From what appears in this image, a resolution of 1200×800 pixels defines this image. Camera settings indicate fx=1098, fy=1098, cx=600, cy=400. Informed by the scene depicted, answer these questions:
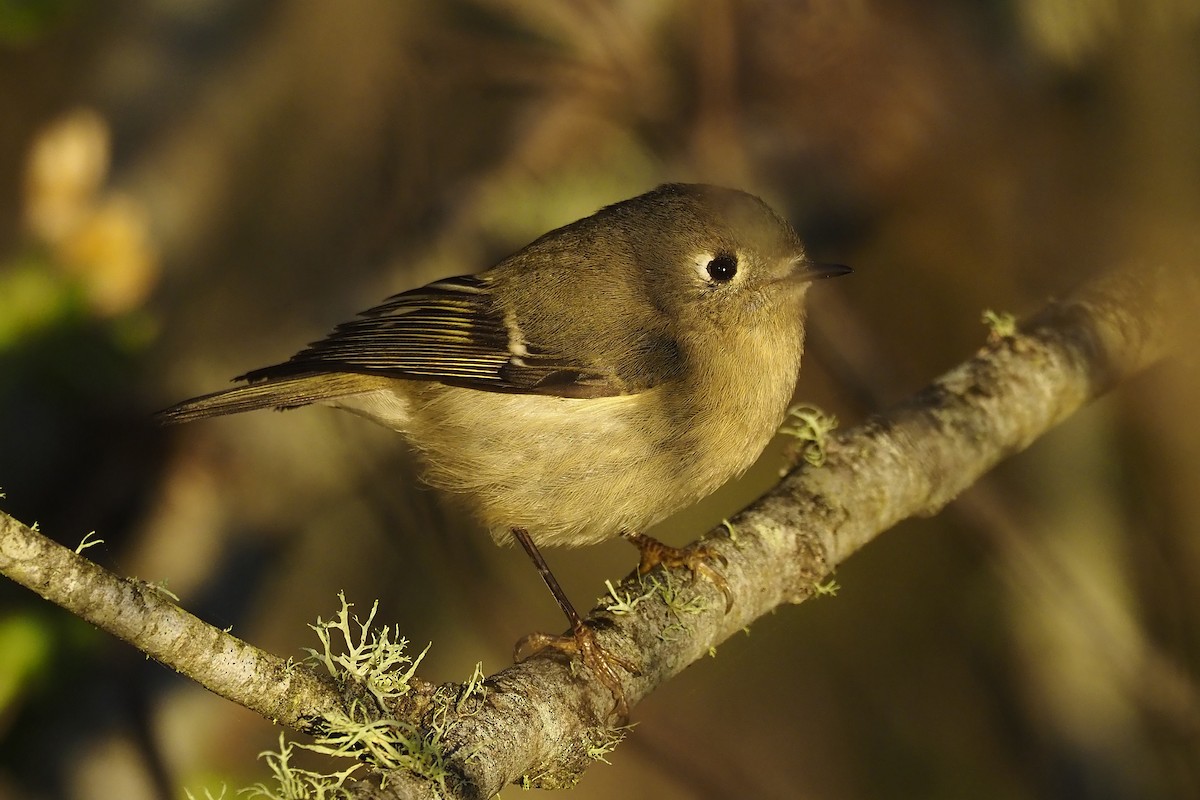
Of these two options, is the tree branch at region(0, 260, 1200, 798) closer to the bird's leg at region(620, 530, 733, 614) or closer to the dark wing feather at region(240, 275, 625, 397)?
the bird's leg at region(620, 530, 733, 614)

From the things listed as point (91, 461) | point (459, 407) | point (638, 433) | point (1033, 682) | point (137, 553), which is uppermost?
point (91, 461)

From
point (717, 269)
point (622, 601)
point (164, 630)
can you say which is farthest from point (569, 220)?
point (164, 630)

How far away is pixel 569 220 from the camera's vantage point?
4.11m

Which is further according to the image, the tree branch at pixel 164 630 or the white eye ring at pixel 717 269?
the white eye ring at pixel 717 269

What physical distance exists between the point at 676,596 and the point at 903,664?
257 cm

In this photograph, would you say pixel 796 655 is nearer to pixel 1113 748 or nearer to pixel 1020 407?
pixel 1113 748

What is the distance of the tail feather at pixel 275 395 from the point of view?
2.80m

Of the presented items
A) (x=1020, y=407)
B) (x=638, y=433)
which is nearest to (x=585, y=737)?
(x=638, y=433)

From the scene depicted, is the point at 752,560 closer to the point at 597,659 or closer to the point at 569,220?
the point at 597,659

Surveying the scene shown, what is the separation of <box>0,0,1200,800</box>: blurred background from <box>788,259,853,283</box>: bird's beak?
78 cm

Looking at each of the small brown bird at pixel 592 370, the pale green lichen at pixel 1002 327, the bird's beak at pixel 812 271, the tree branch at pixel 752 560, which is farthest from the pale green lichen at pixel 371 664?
the pale green lichen at pixel 1002 327

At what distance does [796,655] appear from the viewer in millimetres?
4957

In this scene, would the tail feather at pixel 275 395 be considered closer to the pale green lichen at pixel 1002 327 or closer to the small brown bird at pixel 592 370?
the small brown bird at pixel 592 370

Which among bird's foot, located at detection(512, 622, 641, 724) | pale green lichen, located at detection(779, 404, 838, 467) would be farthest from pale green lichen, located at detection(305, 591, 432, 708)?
pale green lichen, located at detection(779, 404, 838, 467)
